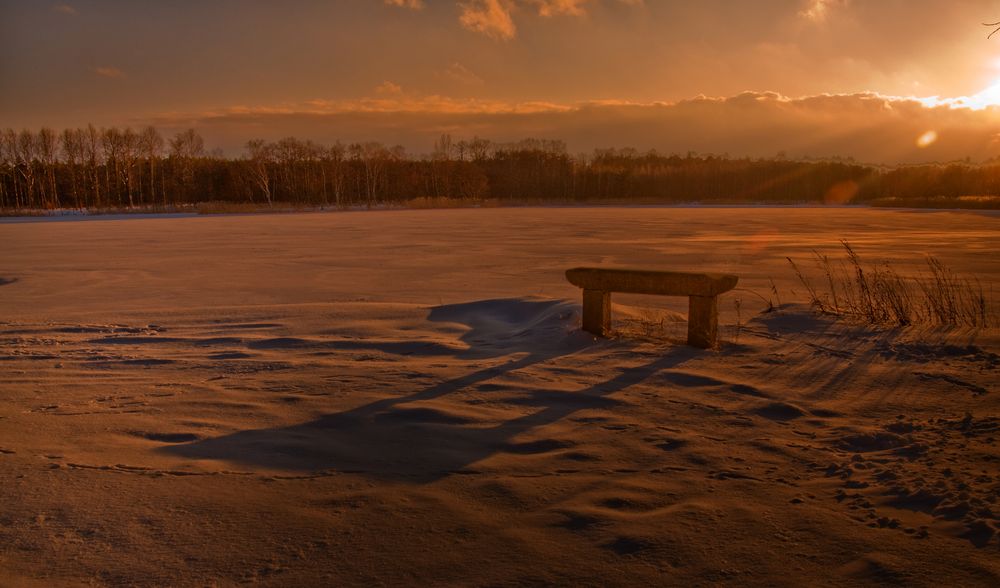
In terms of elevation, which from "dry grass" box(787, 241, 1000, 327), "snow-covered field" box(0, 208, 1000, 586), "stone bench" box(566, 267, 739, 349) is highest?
"stone bench" box(566, 267, 739, 349)

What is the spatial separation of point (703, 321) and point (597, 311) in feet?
3.39

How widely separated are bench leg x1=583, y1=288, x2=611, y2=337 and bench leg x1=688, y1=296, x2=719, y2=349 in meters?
0.84

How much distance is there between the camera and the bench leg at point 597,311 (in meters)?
6.85

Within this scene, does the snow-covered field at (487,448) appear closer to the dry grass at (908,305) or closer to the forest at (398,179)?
the dry grass at (908,305)

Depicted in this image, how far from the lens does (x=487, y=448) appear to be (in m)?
4.14

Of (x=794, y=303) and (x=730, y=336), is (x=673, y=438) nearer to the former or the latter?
(x=730, y=336)

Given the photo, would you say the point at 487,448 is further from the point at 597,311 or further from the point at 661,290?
the point at 597,311

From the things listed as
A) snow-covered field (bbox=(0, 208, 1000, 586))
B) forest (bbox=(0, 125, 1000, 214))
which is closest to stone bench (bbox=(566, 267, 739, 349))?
snow-covered field (bbox=(0, 208, 1000, 586))

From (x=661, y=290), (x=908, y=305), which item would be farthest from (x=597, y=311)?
(x=908, y=305)

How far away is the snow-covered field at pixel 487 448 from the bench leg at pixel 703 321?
16cm

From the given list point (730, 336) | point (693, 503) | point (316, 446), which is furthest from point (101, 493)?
point (730, 336)

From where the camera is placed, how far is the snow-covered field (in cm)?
294

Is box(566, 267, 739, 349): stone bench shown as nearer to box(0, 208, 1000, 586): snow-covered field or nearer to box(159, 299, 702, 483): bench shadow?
box(0, 208, 1000, 586): snow-covered field

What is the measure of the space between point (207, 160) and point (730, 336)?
10237 cm
